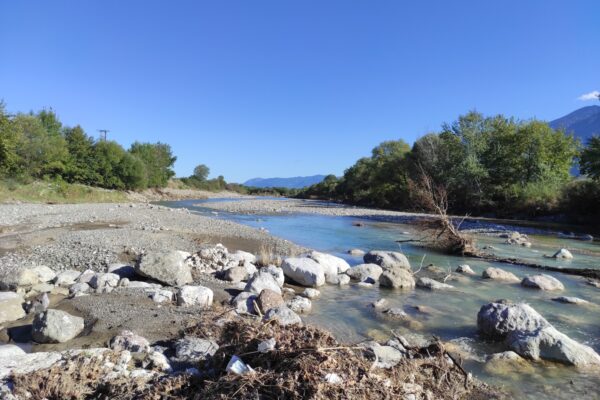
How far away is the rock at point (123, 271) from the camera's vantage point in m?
9.94

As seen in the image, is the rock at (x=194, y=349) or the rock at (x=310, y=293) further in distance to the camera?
the rock at (x=310, y=293)

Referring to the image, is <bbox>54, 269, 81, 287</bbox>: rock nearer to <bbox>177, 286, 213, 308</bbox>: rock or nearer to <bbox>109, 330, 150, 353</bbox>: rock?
<bbox>177, 286, 213, 308</bbox>: rock

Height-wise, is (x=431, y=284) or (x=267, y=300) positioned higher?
(x=267, y=300)

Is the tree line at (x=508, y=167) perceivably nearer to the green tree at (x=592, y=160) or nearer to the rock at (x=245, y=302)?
the green tree at (x=592, y=160)

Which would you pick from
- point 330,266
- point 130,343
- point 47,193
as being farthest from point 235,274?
point 47,193

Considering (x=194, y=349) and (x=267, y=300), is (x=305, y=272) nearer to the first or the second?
(x=267, y=300)

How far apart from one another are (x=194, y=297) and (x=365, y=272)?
5.91m

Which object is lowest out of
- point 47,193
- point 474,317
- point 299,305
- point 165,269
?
point 474,317

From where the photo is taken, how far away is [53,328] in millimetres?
6008

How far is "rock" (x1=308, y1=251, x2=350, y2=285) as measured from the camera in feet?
38.3

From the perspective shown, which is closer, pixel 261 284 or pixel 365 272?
pixel 261 284

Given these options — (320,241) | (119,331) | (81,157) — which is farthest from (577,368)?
(81,157)

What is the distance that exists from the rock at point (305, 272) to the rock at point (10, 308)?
653 centimetres

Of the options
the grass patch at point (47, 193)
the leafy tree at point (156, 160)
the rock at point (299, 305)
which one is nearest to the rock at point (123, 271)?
the rock at point (299, 305)
